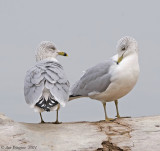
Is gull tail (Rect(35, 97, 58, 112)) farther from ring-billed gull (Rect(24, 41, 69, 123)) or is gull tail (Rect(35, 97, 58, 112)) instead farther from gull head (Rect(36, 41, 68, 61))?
gull head (Rect(36, 41, 68, 61))

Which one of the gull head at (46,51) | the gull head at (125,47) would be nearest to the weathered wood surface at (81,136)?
the gull head at (125,47)

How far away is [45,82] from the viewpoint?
770 cm

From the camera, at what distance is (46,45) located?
929cm

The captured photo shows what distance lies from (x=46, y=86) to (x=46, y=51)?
1815mm

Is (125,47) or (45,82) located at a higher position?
(125,47)

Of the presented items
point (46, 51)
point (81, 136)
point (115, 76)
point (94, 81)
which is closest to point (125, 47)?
point (115, 76)

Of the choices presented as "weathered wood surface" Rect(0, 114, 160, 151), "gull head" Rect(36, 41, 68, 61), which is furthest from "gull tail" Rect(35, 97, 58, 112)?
"gull head" Rect(36, 41, 68, 61)

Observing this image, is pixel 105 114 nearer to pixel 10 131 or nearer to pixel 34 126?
pixel 34 126

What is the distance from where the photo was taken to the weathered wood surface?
282 inches

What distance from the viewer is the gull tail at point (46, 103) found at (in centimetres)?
732

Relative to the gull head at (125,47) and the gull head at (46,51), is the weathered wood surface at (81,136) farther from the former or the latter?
the gull head at (46,51)

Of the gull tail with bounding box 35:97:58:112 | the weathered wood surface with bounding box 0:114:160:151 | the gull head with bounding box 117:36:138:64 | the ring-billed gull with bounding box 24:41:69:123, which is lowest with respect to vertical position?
the weathered wood surface with bounding box 0:114:160:151

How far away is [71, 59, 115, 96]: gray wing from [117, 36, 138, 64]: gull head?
24 centimetres

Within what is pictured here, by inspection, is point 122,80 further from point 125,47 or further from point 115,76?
point 125,47
